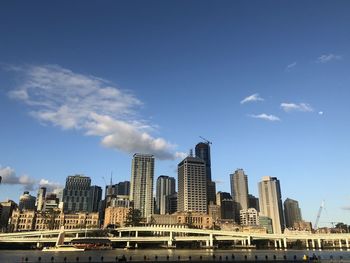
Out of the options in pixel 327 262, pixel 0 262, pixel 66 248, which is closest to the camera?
pixel 327 262

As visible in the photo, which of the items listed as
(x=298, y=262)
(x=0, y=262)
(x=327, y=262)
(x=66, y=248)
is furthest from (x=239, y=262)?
(x=66, y=248)

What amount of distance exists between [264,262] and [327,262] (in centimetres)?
1727

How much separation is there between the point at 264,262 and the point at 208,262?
12.7 meters

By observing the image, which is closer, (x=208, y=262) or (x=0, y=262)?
(x=208, y=262)

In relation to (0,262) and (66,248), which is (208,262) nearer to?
(0,262)

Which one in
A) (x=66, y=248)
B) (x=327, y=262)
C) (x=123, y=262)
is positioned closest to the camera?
(x=123, y=262)

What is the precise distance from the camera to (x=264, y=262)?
8406 centimetres

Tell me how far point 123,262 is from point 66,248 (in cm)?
11072

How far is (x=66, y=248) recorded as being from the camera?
180375 mm

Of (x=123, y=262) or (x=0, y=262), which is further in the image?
(x=0, y=262)

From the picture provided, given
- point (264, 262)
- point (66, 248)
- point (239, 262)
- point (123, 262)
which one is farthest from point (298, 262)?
point (66, 248)

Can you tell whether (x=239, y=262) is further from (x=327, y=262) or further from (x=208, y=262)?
(x=327, y=262)

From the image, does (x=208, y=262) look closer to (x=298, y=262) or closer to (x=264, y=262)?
(x=264, y=262)

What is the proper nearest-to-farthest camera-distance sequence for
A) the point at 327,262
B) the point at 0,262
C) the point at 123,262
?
the point at 123,262 → the point at 327,262 → the point at 0,262
